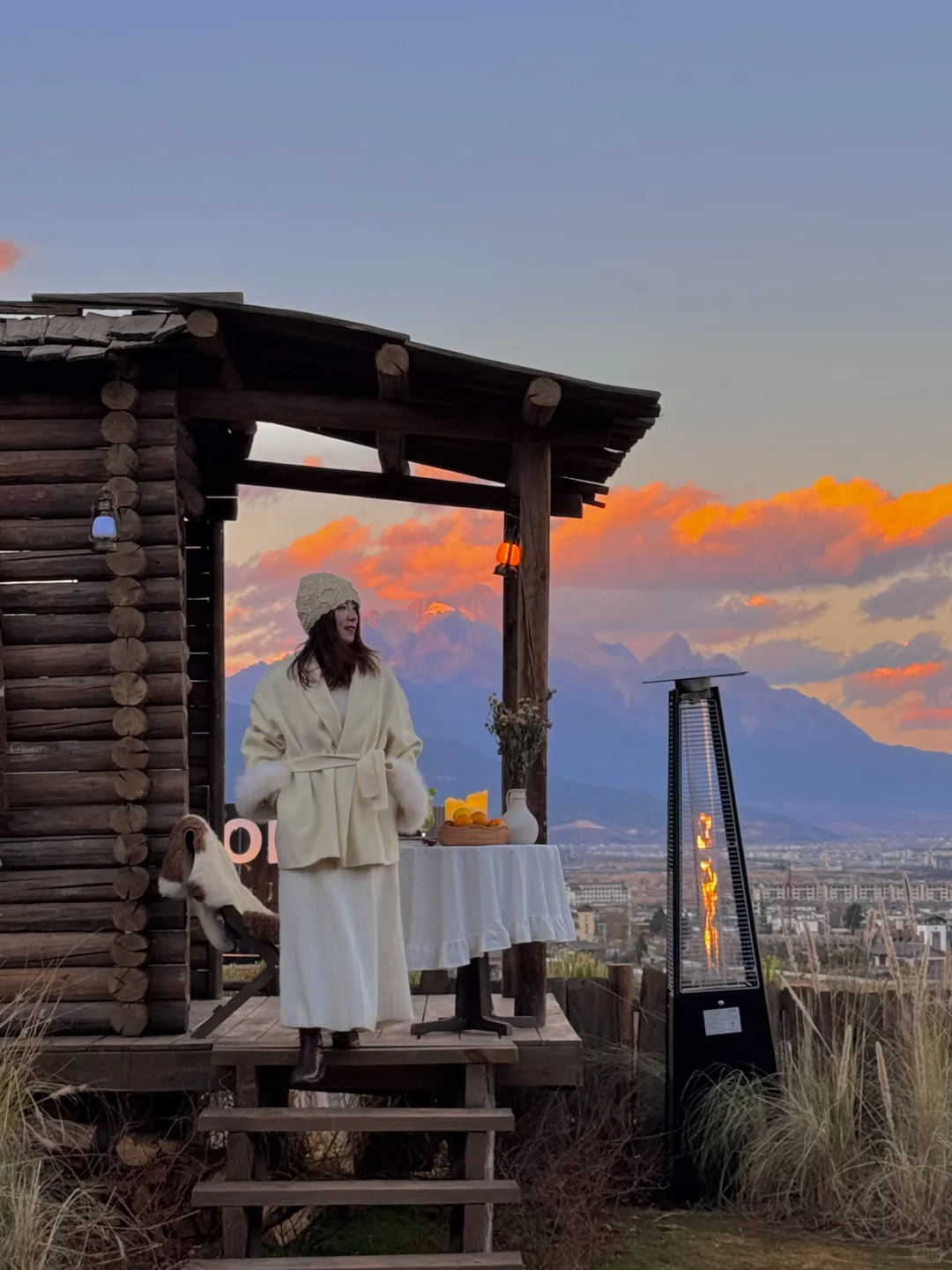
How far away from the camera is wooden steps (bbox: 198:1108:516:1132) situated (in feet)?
19.3

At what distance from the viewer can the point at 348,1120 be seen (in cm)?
589

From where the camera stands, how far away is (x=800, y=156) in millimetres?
13742

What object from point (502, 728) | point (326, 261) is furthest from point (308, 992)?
point (326, 261)

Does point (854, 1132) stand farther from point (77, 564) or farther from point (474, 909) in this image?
Result: point (77, 564)

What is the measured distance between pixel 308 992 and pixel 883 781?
33.4 m

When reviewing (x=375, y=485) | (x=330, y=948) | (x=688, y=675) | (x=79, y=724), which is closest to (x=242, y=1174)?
(x=330, y=948)

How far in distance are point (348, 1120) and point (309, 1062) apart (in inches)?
15.5

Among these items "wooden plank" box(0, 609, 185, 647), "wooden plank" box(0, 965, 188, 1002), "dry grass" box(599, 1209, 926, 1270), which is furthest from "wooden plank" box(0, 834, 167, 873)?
"dry grass" box(599, 1209, 926, 1270)

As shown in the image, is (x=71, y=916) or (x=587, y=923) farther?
(x=587, y=923)

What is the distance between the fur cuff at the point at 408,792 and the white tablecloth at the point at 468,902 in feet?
1.86

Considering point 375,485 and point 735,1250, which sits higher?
point 375,485

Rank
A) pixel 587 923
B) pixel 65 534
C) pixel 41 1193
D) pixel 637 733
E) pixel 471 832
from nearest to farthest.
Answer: pixel 41 1193, pixel 471 832, pixel 65 534, pixel 587 923, pixel 637 733

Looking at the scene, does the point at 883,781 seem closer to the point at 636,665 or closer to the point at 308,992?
the point at 636,665

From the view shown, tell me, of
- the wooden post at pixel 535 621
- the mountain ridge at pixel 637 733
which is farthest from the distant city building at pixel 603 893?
the wooden post at pixel 535 621
